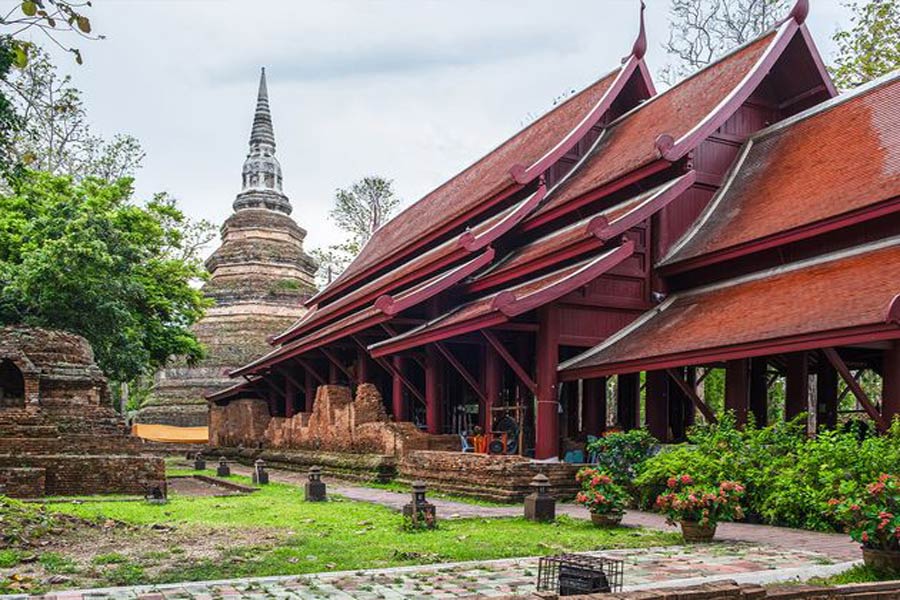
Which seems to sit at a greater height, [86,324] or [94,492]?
[86,324]

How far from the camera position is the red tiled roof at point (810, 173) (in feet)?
37.4

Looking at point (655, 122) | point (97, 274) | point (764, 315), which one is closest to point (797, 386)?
point (764, 315)

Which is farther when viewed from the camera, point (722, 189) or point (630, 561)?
point (722, 189)

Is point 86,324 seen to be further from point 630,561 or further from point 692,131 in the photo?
point 630,561

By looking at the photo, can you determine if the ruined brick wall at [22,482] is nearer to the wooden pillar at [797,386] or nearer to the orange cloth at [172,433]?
the wooden pillar at [797,386]

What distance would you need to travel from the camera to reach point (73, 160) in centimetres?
2964

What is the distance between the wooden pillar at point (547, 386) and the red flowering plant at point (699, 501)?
4.73m

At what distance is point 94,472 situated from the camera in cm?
1404

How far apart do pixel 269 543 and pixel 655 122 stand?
11.2 meters

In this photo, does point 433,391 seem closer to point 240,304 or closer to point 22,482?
point 22,482

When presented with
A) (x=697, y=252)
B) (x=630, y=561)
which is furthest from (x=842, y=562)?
(x=697, y=252)

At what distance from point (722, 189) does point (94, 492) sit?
460 inches

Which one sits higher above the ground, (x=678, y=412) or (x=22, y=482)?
(x=678, y=412)

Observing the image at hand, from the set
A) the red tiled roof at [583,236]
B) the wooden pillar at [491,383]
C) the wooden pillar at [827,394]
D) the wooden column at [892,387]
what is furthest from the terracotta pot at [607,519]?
the wooden pillar at [827,394]
